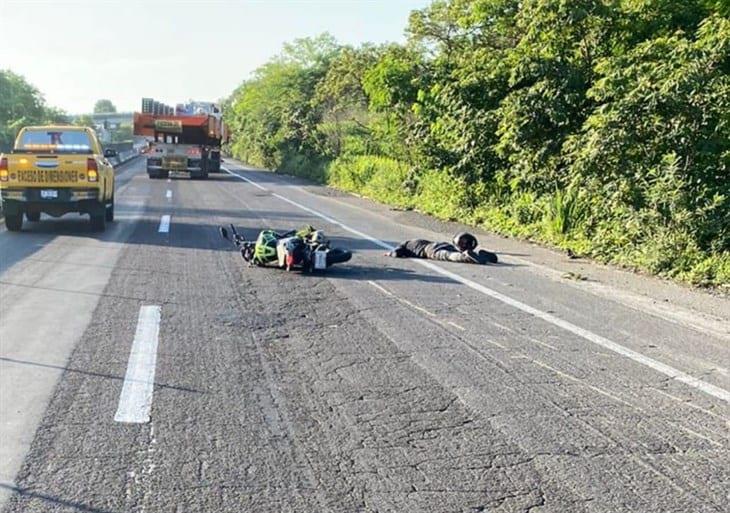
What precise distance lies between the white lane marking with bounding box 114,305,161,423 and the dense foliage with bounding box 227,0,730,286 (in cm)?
721

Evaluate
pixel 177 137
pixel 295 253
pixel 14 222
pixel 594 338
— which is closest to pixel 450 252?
pixel 295 253

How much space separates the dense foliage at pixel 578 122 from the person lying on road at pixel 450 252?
6.83 feet

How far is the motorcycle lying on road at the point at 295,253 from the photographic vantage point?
10.6m

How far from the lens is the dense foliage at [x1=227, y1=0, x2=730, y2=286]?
37.4ft

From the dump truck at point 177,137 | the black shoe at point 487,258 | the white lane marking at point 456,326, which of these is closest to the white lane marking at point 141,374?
the white lane marking at point 456,326

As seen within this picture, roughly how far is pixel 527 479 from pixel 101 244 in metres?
10.8

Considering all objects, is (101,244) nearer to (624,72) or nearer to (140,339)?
(140,339)

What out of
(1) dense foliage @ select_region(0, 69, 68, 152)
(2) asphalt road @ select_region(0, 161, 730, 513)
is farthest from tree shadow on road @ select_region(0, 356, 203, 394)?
(1) dense foliage @ select_region(0, 69, 68, 152)

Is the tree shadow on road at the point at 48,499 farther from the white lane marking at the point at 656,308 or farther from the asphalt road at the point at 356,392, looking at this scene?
the white lane marking at the point at 656,308

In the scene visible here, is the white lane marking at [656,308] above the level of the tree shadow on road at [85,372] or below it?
above

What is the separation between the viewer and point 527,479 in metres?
4.14

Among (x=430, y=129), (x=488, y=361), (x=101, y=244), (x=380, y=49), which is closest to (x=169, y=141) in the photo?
(x=380, y=49)

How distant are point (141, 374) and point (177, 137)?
1307 inches

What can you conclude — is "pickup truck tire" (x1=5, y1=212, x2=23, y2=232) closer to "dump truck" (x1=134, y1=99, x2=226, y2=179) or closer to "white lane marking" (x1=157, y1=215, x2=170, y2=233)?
"white lane marking" (x1=157, y1=215, x2=170, y2=233)
